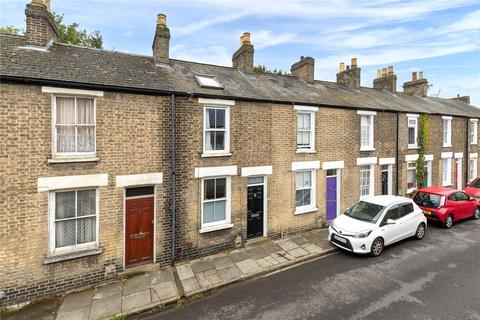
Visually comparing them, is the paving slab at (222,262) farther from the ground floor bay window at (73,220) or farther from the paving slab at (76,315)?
the ground floor bay window at (73,220)

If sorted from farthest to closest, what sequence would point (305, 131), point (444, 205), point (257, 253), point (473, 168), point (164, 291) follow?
1. point (473, 168)
2. point (444, 205)
3. point (305, 131)
4. point (257, 253)
5. point (164, 291)

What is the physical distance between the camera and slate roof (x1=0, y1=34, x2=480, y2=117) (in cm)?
741

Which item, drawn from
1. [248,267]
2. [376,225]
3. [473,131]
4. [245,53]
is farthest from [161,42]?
[473,131]

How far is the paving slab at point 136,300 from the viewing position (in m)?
6.51

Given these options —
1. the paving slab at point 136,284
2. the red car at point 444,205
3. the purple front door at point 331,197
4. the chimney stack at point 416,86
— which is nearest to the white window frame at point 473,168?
the chimney stack at point 416,86

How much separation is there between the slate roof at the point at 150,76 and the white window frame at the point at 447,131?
3852 mm

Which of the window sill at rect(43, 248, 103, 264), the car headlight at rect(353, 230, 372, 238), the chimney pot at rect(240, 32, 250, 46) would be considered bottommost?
the window sill at rect(43, 248, 103, 264)

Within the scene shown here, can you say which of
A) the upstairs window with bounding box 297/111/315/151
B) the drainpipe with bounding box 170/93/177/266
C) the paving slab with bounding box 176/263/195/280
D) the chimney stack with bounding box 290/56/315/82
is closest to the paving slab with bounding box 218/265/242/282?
the paving slab with bounding box 176/263/195/280

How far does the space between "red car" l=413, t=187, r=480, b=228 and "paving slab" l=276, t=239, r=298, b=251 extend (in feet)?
23.5

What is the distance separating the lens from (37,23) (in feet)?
27.6

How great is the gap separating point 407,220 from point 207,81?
9580mm

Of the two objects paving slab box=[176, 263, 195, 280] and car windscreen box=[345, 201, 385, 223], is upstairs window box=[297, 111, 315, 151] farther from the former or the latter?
paving slab box=[176, 263, 195, 280]

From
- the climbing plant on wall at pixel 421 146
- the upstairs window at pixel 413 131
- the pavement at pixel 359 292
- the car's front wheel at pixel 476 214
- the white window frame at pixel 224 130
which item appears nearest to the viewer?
the pavement at pixel 359 292

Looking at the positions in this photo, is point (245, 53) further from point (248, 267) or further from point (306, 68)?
point (248, 267)
